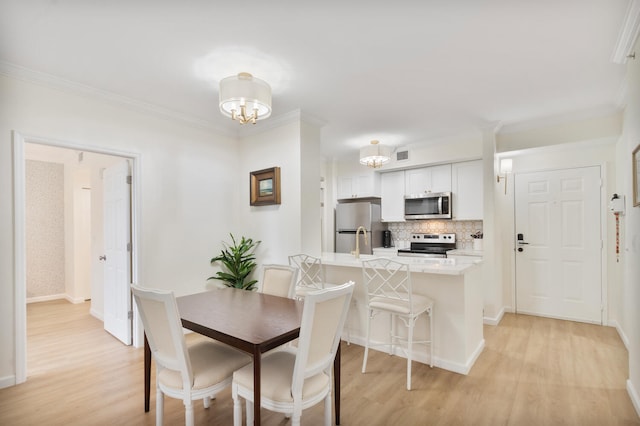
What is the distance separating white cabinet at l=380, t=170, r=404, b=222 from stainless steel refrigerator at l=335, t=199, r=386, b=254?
0.16m

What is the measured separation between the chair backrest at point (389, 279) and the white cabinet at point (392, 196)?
2.51m

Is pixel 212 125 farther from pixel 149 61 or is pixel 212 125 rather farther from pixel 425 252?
pixel 425 252

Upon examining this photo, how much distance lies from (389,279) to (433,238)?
113 inches

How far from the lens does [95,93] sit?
9.83ft

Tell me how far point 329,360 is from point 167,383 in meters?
0.91

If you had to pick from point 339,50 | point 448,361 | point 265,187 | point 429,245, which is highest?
point 339,50

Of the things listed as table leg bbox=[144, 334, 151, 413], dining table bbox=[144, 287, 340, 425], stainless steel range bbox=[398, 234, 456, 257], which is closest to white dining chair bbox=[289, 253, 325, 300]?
dining table bbox=[144, 287, 340, 425]

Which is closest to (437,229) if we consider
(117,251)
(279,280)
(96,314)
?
(279,280)

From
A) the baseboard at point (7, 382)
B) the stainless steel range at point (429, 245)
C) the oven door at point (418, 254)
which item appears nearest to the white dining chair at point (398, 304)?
the oven door at point (418, 254)

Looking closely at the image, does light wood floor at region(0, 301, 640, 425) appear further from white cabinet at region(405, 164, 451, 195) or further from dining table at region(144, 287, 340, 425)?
white cabinet at region(405, 164, 451, 195)

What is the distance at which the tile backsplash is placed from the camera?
16.8 feet

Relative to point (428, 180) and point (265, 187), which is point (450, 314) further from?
point (428, 180)

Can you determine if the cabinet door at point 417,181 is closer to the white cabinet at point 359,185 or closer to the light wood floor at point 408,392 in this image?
the white cabinet at point 359,185

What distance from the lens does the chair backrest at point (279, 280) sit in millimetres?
2680
